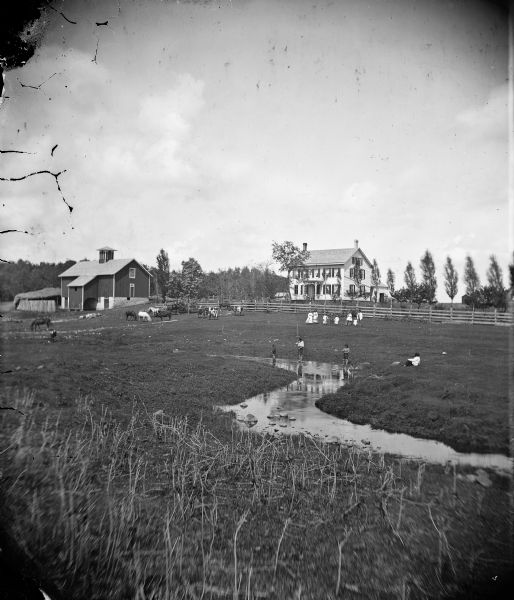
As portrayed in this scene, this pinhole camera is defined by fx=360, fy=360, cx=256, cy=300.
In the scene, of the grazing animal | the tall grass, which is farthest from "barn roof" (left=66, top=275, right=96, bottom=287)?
the tall grass

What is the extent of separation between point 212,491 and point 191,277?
3.32m

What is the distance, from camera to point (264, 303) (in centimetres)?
982

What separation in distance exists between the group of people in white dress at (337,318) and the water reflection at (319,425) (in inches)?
70.2

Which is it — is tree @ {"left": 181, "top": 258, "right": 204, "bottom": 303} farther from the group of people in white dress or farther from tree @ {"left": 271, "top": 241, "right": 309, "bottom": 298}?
the group of people in white dress

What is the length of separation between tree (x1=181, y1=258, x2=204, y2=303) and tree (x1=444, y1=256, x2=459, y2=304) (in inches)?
165

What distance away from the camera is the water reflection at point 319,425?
5845 millimetres

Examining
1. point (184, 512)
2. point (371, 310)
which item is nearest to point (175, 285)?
point (184, 512)

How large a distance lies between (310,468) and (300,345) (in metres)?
4.91

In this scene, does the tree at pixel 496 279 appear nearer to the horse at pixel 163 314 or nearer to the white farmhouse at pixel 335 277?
Answer: the white farmhouse at pixel 335 277

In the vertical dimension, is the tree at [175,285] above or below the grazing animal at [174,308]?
above

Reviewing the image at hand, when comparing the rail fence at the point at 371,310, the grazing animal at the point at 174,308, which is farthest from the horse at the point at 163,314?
the rail fence at the point at 371,310

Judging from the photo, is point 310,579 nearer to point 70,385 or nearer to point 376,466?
point 376,466

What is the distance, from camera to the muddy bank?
196 inches

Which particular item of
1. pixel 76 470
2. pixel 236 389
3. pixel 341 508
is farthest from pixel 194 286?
pixel 341 508
